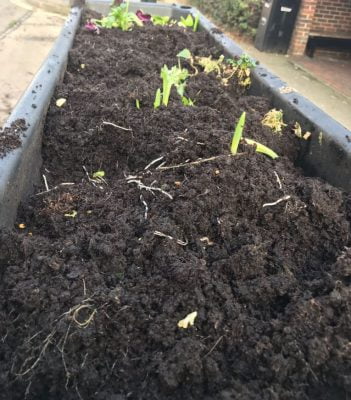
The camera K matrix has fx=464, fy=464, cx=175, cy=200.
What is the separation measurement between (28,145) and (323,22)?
718 cm

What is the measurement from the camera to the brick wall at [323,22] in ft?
24.8

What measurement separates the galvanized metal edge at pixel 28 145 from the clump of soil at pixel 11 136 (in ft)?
0.06

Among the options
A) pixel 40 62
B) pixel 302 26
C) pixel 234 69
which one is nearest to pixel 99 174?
pixel 234 69

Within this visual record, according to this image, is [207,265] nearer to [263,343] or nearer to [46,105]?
[263,343]

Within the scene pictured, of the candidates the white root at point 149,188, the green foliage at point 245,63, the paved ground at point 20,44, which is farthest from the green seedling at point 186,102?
the paved ground at point 20,44

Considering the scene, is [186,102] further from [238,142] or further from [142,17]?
[142,17]

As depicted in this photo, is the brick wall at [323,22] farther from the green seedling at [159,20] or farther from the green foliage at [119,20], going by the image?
the green foliage at [119,20]

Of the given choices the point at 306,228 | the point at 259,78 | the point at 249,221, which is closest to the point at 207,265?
the point at 249,221

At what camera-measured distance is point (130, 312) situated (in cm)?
132

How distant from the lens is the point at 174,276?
1.42 m

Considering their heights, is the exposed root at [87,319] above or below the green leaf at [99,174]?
above

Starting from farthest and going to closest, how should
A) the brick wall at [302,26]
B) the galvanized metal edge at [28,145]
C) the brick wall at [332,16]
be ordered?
the brick wall at [332,16] → the brick wall at [302,26] → the galvanized metal edge at [28,145]

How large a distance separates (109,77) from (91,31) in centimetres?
124

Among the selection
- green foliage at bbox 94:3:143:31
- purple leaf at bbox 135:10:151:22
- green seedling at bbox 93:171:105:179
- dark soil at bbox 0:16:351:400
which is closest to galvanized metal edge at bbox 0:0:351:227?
dark soil at bbox 0:16:351:400
